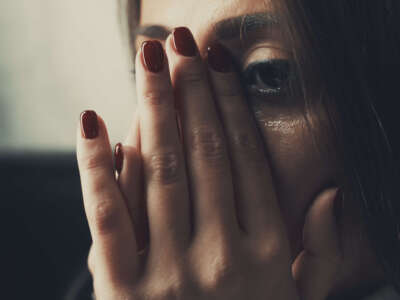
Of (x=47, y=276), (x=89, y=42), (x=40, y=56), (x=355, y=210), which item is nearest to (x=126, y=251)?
(x=355, y=210)

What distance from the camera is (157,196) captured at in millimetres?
631

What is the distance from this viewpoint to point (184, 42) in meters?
0.62

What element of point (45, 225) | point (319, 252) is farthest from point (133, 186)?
point (45, 225)

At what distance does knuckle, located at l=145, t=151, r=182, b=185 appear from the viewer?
0.63 m

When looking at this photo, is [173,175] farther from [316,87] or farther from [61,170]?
[61,170]

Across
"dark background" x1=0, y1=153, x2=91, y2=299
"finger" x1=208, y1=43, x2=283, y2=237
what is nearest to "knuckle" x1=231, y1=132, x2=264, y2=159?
"finger" x1=208, y1=43, x2=283, y2=237

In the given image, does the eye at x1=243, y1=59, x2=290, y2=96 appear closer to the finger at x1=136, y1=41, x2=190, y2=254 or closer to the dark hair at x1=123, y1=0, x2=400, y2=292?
the dark hair at x1=123, y1=0, x2=400, y2=292

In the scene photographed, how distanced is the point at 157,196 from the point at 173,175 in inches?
1.8

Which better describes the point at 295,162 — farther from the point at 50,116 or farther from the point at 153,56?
the point at 50,116

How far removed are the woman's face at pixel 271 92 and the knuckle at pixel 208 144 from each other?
90 mm

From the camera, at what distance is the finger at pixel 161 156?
62 cm

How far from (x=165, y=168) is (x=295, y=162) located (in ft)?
0.78

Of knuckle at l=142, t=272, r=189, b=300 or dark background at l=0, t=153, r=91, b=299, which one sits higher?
knuckle at l=142, t=272, r=189, b=300

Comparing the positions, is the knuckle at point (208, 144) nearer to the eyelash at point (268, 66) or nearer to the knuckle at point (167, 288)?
the eyelash at point (268, 66)
